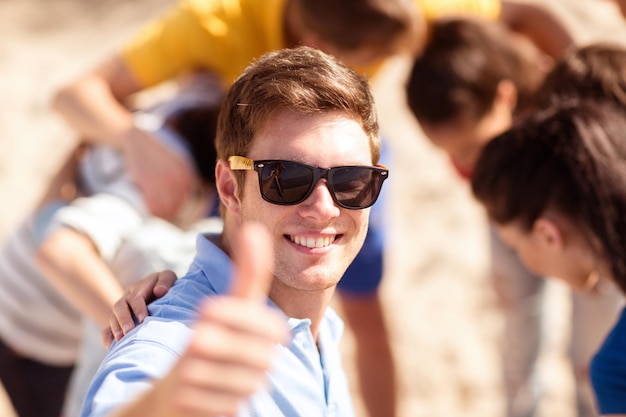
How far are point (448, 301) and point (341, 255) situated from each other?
293cm

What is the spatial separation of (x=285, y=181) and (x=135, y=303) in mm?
417

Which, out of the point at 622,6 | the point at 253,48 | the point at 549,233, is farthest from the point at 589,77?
the point at 253,48

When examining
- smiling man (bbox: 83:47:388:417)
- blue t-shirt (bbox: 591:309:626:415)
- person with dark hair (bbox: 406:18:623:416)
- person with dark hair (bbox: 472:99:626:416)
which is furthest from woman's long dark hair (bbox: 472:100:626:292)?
smiling man (bbox: 83:47:388:417)

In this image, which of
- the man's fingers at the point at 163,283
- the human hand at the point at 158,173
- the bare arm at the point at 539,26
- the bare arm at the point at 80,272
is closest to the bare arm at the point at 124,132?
the human hand at the point at 158,173

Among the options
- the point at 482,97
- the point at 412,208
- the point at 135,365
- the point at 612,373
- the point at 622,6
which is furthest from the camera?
the point at 412,208

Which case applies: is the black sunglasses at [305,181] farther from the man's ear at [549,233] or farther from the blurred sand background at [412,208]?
the blurred sand background at [412,208]

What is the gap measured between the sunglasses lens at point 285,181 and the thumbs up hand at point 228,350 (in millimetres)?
592

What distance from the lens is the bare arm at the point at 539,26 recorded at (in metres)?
3.10

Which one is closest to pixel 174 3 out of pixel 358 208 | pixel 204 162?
pixel 204 162

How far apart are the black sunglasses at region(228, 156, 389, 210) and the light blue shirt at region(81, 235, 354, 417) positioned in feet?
0.64

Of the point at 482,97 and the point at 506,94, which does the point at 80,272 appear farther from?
the point at 506,94

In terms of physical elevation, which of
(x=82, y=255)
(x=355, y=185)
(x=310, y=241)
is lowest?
(x=82, y=255)

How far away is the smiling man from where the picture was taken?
150 centimetres

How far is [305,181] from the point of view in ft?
4.93
